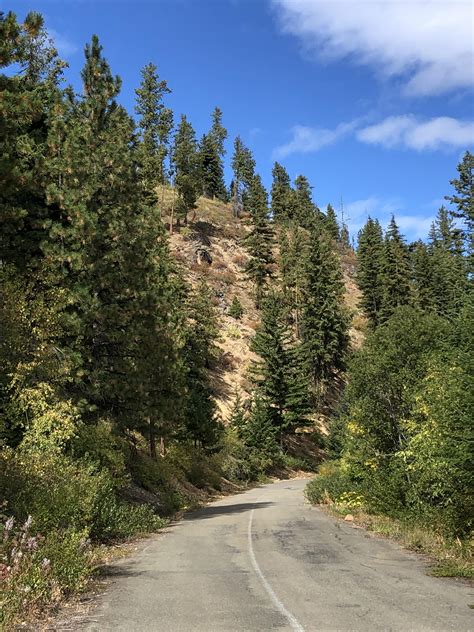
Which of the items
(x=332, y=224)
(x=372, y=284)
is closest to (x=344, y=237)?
(x=332, y=224)

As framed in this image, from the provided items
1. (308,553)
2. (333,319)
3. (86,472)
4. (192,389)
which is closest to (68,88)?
(86,472)

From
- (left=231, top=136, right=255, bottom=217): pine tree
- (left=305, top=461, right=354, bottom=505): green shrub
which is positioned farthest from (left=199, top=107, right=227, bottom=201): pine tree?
(left=305, top=461, right=354, bottom=505): green shrub

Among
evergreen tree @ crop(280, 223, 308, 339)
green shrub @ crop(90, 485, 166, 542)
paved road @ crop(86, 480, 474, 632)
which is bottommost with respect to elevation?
paved road @ crop(86, 480, 474, 632)

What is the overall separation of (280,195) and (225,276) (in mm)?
46765

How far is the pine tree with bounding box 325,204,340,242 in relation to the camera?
116225mm

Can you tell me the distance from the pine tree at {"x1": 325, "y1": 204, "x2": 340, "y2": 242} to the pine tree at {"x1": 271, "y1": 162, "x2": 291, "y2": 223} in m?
9.72

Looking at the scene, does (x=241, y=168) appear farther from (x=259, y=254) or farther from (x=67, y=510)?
(x=67, y=510)

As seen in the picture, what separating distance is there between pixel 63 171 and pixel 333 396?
52.7 metres

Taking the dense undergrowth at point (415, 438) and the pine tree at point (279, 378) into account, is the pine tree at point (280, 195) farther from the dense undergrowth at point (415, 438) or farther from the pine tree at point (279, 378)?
the dense undergrowth at point (415, 438)

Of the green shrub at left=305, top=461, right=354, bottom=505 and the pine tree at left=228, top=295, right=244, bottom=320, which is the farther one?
the pine tree at left=228, top=295, right=244, bottom=320

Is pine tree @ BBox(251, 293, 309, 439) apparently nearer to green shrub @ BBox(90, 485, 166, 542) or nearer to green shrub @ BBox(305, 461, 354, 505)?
green shrub @ BBox(305, 461, 354, 505)

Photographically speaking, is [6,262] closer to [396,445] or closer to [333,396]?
[396,445]

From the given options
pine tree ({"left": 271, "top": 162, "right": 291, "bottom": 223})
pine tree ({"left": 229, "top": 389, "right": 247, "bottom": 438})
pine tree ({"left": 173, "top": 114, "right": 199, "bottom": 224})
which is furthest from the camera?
pine tree ({"left": 271, "top": 162, "right": 291, "bottom": 223})

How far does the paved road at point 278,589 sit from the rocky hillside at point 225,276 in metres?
39.4
